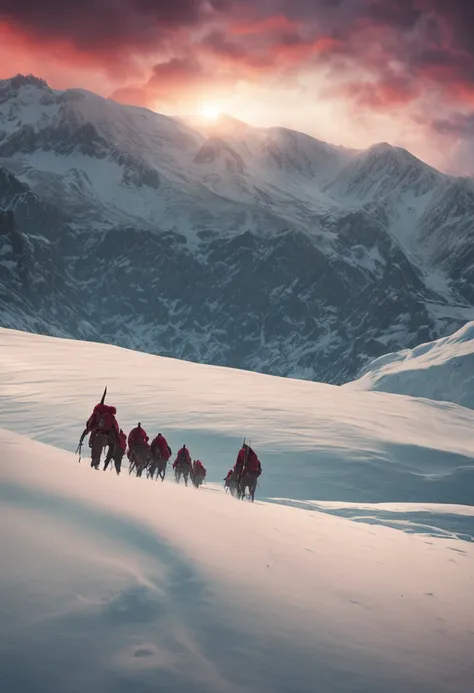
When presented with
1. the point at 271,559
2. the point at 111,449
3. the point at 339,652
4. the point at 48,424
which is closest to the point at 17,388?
the point at 48,424

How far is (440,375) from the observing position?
128 metres

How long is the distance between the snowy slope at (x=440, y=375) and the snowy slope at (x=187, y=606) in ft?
373

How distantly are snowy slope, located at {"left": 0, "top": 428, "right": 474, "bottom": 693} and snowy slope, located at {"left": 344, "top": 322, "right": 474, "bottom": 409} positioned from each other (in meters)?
114

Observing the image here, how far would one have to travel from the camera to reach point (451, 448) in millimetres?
43156

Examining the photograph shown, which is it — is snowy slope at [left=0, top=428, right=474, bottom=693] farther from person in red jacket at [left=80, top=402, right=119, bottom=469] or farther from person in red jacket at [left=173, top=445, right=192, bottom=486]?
person in red jacket at [left=173, top=445, right=192, bottom=486]

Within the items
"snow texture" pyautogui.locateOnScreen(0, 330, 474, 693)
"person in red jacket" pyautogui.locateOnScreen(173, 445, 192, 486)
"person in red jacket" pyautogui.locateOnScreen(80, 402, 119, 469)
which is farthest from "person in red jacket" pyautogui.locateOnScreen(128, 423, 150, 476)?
"snow texture" pyautogui.locateOnScreen(0, 330, 474, 693)

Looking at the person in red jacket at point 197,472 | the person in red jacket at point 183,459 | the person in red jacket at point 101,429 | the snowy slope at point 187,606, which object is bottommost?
the snowy slope at point 187,606

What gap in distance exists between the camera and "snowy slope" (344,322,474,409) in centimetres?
12375

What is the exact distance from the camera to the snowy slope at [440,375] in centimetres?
12375

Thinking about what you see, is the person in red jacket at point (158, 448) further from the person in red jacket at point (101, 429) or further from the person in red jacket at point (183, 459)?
the person in red jacket at point (101, 429)

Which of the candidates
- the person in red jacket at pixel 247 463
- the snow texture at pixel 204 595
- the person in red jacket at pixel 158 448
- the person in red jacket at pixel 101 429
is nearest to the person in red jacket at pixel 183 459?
the person in red jacket at pixel 158 448

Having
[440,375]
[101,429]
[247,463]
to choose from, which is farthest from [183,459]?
[440,375]

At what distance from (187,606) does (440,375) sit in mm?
124723

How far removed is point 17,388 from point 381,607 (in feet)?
128
